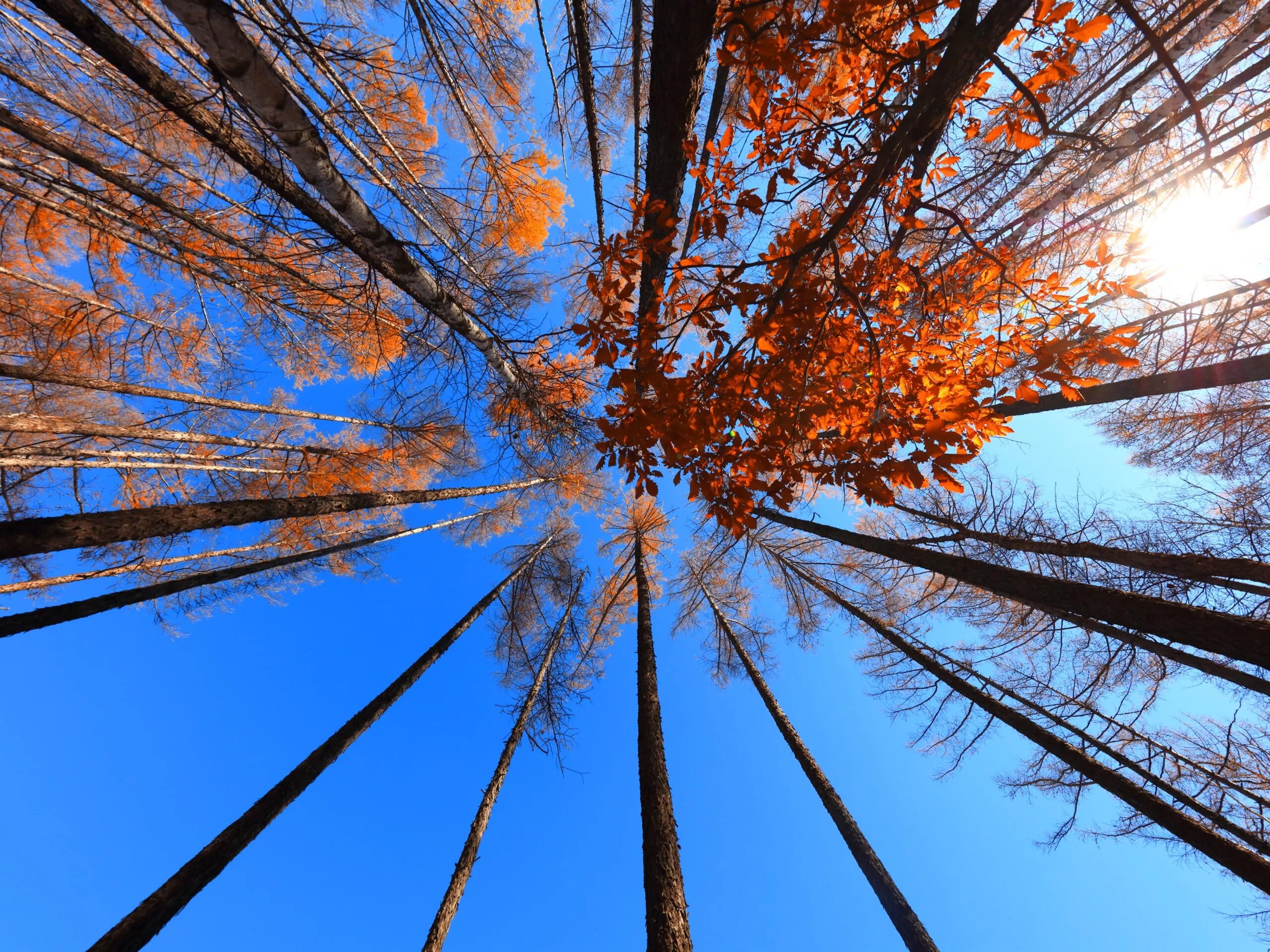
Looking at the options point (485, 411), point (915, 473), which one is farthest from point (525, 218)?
point (915, 473)

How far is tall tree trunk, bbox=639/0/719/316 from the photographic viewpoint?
2934 millimetres

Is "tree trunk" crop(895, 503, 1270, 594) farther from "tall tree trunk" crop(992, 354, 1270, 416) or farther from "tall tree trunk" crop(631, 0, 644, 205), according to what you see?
"tall tree trunk" crop(631, 0, 644, 205)

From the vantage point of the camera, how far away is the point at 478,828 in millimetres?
4918

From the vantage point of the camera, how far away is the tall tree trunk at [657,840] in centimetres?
295

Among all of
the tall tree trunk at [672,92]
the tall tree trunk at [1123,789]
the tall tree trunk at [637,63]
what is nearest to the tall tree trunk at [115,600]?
the tall tree trunk at [672,92]

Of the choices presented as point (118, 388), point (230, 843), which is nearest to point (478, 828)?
point (230, 843)

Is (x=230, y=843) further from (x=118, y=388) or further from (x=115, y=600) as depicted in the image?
(x=118, y=388)

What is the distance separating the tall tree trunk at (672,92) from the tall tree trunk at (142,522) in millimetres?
3449

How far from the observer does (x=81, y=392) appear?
25.7 ft

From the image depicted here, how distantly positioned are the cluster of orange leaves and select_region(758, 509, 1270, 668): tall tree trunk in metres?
0.95

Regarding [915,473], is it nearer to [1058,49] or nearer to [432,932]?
[1058,49]

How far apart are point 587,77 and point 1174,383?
632 centimetres

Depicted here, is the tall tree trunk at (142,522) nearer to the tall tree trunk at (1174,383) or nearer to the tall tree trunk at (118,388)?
the tall tree trunk at (118,388)

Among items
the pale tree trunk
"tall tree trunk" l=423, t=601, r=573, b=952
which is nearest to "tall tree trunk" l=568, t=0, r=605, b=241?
the pale tree trunk
